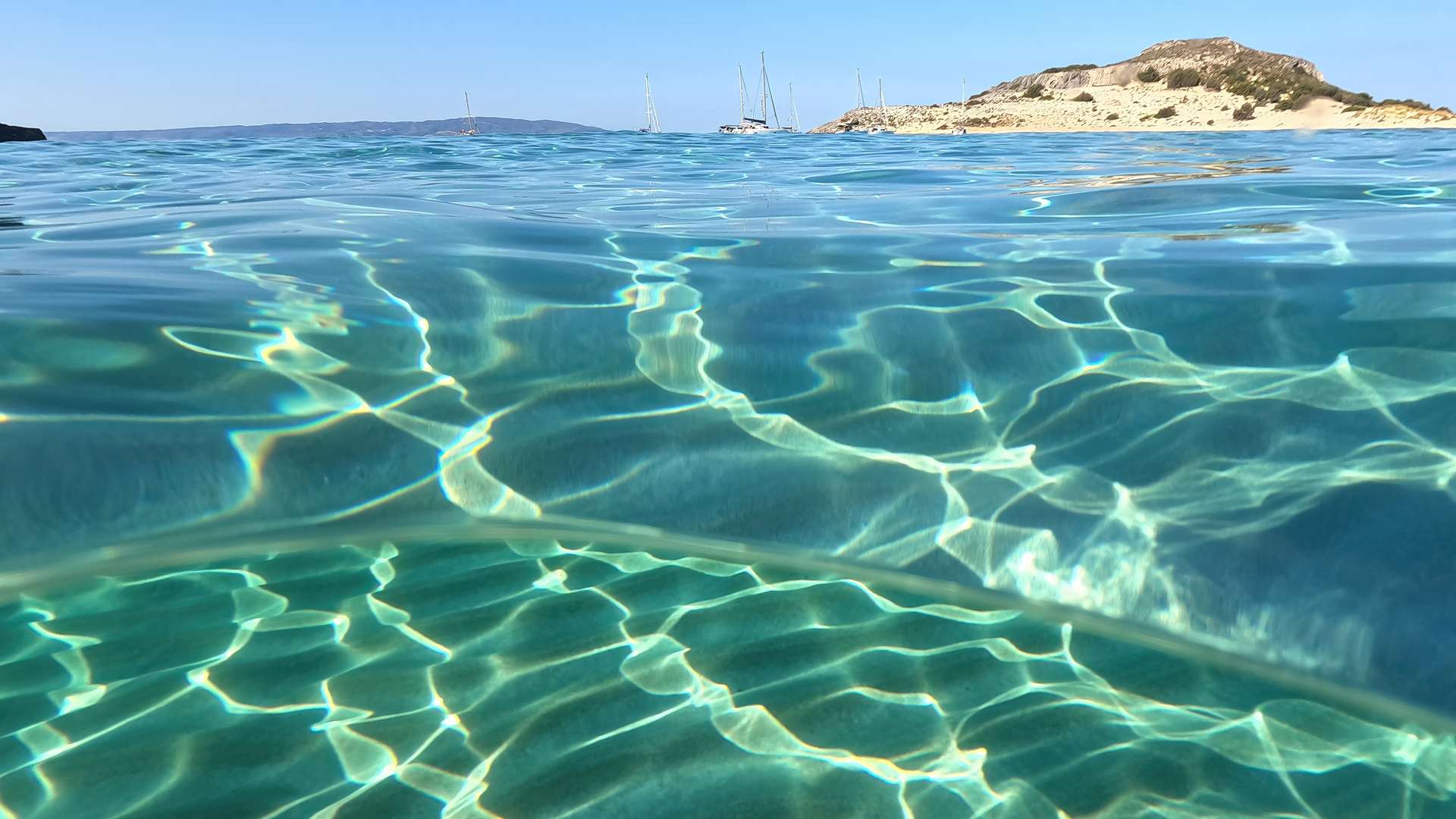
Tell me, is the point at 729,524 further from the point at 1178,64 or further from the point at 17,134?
the point at 1178,64

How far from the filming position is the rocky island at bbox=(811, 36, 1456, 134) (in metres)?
26.7

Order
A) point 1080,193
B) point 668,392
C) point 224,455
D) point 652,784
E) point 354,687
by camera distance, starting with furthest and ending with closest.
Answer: point 1080,193 < point 668,392 < point 224,455 < point 354,687 < point 652,784

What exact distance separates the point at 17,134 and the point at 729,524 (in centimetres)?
1792

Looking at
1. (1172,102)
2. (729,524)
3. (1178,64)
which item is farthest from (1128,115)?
(729,524)

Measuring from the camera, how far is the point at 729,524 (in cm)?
213

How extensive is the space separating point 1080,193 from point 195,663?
4372 millimetres

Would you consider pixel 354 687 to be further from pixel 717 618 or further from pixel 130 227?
pixel 130 227

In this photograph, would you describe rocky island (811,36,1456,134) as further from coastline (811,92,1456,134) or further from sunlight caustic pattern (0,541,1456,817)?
sunlight caustic pattern (0,541,1456,817)

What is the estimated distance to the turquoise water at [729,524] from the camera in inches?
56.1

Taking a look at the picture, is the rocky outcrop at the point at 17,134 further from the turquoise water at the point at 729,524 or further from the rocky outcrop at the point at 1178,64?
the rocky outcrop at the point at 1178,64

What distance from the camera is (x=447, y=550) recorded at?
2047 mm

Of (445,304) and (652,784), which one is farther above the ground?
(445,304)

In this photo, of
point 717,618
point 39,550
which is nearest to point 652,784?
point 717,618

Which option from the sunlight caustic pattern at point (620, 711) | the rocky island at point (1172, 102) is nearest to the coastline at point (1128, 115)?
the rocky island at point (1172, 102)
